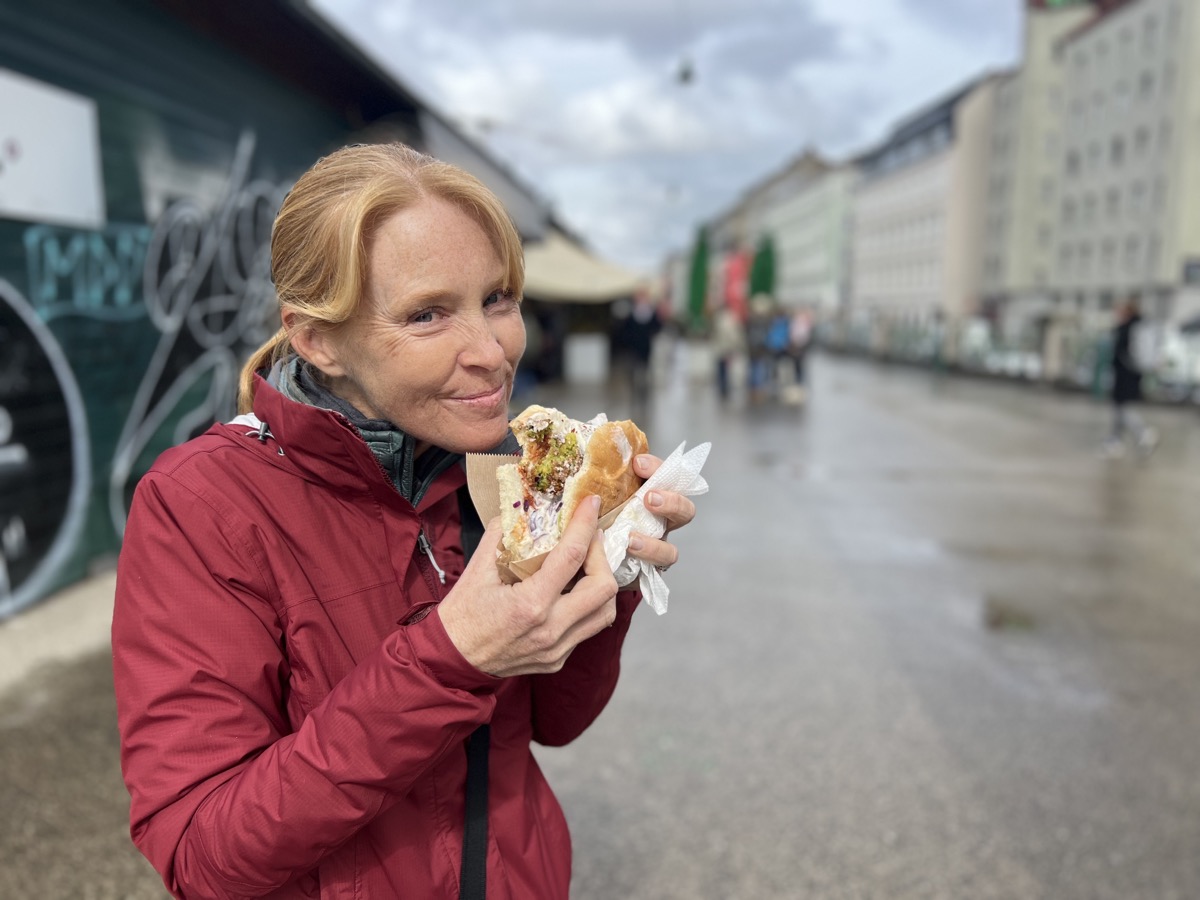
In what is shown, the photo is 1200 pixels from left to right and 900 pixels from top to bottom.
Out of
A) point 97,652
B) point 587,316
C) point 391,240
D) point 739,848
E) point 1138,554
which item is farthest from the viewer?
point 587,316

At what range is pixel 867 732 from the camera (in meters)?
4.32

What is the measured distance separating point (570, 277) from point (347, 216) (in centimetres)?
1685

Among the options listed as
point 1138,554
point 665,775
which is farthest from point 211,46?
point 1138,554

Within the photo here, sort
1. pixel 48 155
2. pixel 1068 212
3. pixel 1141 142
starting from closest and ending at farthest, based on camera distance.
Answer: pixel 48 155 → pixel 1141 142 → pixel 1068 212

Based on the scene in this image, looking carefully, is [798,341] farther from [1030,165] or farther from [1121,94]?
[1030,165]

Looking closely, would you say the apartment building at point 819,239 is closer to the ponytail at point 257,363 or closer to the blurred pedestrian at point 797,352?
the blurred pedestrian at point 797,352

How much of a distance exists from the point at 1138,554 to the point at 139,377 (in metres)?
7.81

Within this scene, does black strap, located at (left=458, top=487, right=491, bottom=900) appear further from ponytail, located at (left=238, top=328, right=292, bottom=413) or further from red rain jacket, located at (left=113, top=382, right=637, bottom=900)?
ponytail, located at (left=238, top=328, right=292, bottom=413)

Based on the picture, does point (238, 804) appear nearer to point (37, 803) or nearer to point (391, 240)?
point (391, 240)

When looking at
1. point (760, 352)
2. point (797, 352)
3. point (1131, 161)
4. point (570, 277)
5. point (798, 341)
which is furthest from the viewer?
point (1131, 161)

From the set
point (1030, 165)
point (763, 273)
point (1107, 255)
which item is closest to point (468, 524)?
point (763, 273)

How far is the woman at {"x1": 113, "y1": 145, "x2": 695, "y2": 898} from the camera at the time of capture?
1146 millimetres

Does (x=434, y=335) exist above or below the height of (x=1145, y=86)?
below

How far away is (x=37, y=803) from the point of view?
3.44 m
